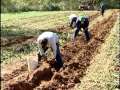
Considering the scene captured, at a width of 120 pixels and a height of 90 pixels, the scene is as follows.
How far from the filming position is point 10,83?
973cm

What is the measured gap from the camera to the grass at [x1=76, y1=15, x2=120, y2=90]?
391 inches

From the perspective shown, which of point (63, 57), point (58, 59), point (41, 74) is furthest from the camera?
point (63, 57)

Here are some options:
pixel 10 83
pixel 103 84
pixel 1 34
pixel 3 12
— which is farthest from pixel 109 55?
pixel 3 12

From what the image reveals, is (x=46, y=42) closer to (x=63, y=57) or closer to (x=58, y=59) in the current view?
(x=58, y=59)

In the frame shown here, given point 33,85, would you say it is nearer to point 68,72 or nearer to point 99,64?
point 68,72

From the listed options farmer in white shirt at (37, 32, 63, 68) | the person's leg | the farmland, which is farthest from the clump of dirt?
farmer in white shirt at (37, 32, 63, 68)

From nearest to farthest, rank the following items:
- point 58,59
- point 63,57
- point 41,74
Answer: point 41,74, point 58,59, point 63,57

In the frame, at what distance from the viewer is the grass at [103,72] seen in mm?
9941

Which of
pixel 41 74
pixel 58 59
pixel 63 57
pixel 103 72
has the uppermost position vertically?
pixel 58 59

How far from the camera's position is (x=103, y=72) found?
11.3 meters

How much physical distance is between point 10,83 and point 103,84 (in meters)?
2.40

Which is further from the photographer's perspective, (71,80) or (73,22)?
(73,22)

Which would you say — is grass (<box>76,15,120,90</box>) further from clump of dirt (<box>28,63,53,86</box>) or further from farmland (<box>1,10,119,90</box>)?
clump of dirt (<box>28,63,53,86</box>)

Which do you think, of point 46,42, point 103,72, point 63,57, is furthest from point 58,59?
point 63,57
